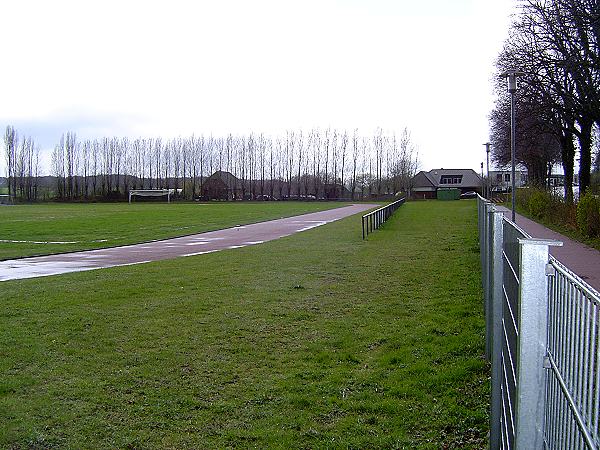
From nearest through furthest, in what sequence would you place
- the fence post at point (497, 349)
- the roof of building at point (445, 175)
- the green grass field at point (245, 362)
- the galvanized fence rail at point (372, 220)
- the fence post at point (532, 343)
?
the fence post at point (532, 343)
the fence post at point (497, 349)
the green grass field at point (245, 362)
the galvanized fence rail at point (372, 220)
the roof of building at point (445, 175)

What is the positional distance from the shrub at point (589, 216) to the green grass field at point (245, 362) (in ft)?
28.7

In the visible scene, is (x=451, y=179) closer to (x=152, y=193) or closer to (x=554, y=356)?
(x=152, y=193)

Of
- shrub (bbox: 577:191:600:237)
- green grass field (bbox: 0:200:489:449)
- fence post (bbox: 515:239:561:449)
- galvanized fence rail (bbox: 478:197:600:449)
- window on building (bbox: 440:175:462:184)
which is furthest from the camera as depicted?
window on building (bbox: 440:175:462:184)

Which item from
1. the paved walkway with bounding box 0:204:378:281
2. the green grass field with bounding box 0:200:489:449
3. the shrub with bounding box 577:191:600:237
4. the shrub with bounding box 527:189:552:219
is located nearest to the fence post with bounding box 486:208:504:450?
the green grass field with bounding box 0:200:489:449

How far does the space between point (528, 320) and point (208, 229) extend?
1112 inches

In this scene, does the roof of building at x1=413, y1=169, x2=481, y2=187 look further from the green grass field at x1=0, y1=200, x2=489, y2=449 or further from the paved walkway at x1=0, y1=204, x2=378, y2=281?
the green grass field at x1=0, y1=200, x2=489, y2=449

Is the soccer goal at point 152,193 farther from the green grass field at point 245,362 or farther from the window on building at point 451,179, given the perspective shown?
the green grass field at point 245,362

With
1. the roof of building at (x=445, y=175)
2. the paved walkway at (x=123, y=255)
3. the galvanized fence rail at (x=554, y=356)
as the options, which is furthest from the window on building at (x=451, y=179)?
the galvanized fence rail at (x=554, y=356)

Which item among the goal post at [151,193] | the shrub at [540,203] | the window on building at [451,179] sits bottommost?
the shrub at [540,203]

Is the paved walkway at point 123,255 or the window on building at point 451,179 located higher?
the window on building at point 451,179

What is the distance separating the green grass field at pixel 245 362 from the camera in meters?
4.88

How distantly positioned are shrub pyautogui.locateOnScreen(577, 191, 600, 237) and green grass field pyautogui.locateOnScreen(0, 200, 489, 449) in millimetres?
8740

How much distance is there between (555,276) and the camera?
216 cm

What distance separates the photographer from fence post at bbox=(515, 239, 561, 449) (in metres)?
2.22
